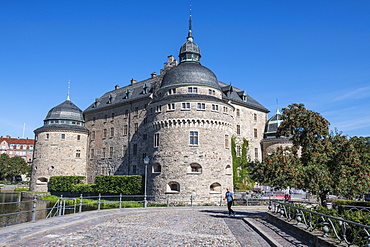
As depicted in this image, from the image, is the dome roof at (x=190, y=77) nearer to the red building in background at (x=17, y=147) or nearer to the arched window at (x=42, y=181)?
the arched window at (x=42, y=181)

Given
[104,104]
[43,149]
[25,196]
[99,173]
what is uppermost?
[104,104]

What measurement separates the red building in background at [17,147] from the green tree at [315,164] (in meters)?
118

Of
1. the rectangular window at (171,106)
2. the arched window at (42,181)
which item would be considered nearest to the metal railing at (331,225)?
the rectangular window at (171,106)

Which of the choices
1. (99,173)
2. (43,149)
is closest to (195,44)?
(99,173)

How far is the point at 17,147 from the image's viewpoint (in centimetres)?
11781

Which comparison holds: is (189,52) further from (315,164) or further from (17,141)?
(17,141)

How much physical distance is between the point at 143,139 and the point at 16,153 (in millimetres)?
91274

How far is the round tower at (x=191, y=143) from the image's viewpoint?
106ft

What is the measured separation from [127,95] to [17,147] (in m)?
86.5

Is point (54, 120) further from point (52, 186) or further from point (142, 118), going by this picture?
point (142, 118)

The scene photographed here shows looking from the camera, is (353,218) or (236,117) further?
(236,117)

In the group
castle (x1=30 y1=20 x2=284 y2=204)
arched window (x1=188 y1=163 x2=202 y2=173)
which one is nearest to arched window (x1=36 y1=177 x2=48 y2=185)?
castle (x1=30 y1=20 x2=284 y2=204)

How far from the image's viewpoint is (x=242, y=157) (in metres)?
44.3

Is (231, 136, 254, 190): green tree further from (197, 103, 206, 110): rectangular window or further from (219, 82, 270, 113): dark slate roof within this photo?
(197, 103, 206, 110): rectangular window
